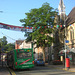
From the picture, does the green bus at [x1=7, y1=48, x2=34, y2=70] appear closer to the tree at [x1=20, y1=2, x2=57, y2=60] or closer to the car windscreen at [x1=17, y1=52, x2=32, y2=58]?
the car windscreen at [x1=17, y1=52, x2=32, y2=58]

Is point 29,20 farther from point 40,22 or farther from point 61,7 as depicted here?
point 61,7

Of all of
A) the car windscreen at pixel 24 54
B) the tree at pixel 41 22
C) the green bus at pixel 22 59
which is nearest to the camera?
the green bus at pixel 22 59

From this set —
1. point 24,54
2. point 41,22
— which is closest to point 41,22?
point 41,22

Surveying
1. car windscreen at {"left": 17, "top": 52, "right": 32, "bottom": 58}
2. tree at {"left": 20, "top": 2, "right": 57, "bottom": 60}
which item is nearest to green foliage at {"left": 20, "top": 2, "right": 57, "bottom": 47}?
tree at {"left": 20, "top": 2, "right": 57, "bottom": 60}

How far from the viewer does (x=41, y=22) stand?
38031 mm

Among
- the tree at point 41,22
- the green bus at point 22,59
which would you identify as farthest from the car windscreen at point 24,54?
the tree at point 41,22

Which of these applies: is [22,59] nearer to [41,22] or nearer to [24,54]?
[24,54]

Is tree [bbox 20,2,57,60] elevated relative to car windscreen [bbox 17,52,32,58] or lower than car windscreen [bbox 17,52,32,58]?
elevated

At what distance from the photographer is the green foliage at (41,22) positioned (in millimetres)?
38031

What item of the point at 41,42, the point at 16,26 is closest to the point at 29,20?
the point at 41,42

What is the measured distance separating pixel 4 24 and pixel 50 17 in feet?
54.7

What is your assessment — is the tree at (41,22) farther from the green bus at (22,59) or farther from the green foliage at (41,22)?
the green bus at (22,59)

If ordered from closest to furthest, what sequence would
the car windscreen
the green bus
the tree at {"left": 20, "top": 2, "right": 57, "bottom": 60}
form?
the green bus < the car windscreen < the tree at {"left": 20, "top": 2, "right": 57, "bottom": 60}

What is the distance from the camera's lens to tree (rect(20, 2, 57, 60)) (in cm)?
3800
